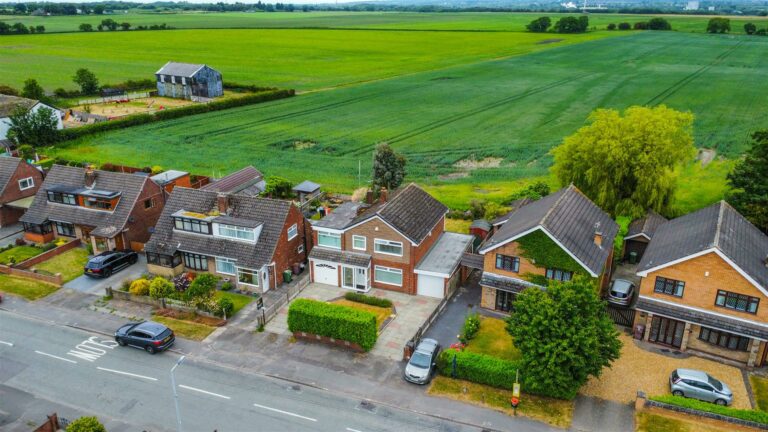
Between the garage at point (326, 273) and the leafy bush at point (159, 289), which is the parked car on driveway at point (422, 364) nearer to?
the garage at point (326, 273)

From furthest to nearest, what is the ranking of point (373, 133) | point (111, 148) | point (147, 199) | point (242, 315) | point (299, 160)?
point (373, 133) → point (111, 148) → point (299, 160) → point (147, 199) → point (242, 315)

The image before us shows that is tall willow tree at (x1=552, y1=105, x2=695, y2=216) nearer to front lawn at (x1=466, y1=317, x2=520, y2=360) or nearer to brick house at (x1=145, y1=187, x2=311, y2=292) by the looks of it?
front lawn at (x1=466, y1=317, x2=520, y2=360)

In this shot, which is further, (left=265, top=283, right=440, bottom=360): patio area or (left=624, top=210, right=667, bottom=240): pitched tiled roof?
(left=624, top=210, right=667, bottom=240): pitched tiled roof

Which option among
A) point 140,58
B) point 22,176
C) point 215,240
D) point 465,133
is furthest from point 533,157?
point 140,58

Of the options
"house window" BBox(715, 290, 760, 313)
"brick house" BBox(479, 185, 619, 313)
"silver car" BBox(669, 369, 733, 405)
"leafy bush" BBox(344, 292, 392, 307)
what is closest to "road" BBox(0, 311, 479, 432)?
"leafy bush" BBox(344, 292, 392, 307)

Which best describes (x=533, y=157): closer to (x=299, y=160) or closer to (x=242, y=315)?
(x=299, y=160)
